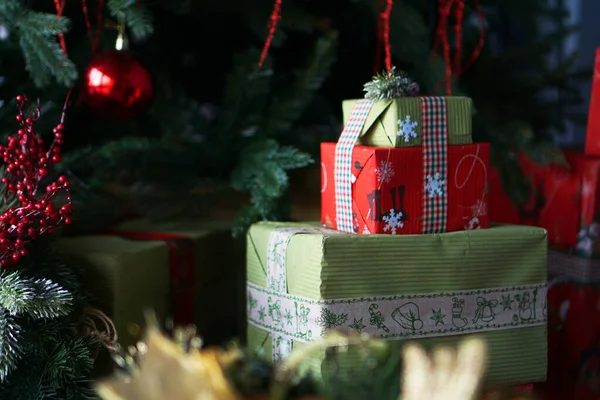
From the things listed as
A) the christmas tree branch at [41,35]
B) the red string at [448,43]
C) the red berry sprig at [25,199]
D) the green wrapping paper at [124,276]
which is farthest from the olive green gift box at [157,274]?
the red string at [448,43]

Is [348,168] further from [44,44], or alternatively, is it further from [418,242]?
[44,44]

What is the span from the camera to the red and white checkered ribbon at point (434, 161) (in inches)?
34.2

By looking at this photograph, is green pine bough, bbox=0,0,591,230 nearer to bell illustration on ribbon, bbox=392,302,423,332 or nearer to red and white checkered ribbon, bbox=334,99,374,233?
red and white checkered ribbon, bbox=334,99,374,233

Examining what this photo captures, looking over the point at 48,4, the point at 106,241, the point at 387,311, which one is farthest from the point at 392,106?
the point at 48,4

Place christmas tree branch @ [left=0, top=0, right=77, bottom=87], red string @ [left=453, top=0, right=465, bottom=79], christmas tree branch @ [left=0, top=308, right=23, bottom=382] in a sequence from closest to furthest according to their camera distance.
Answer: christmas tree branch @ [left=0, top=308, right=23, bottom=382], christmas tree branch @ [left=0, top=0, right=77, bottom=87], red string @ [left=453, top=0, right=465, bottom=79]

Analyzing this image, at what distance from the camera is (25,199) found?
83cm

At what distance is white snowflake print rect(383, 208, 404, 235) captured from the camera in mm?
850

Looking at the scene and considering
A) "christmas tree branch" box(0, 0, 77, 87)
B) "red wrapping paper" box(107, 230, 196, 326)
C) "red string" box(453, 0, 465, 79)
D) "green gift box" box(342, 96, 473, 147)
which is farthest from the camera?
"red string" box(453, 0, 465, 79)

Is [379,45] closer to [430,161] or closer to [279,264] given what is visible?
[430,161]

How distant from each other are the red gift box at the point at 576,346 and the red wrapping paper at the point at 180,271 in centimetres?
58

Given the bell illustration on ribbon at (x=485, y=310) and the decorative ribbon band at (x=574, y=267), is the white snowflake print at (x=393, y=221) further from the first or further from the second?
the decorative ribbon band at (x=574, y=267)

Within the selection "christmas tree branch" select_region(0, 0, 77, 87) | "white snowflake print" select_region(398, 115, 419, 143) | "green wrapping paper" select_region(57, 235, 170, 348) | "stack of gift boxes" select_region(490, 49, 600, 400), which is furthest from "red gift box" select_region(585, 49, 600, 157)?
"christmas tree branch" select_region(0, 0, 77, 87)

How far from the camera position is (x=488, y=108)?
1.27m

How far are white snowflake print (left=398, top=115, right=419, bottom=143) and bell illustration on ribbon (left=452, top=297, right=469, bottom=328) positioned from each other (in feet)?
0.68
